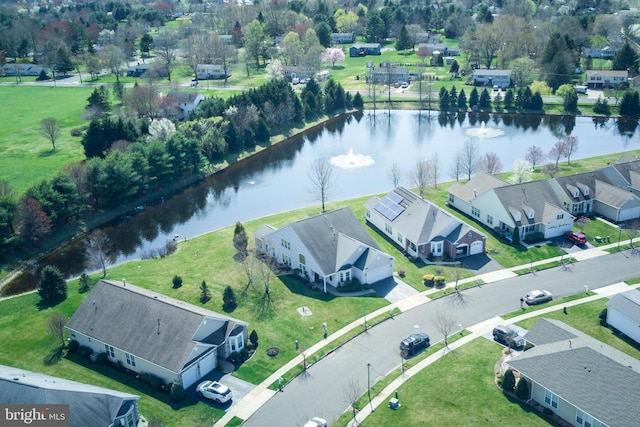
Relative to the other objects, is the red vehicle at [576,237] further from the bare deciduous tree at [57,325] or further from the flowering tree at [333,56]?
the flowering tree at [333,56]

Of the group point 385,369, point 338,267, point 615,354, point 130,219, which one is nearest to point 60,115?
point 130,219

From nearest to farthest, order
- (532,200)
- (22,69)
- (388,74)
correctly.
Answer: (532,200)
(388,74)
(22,69)

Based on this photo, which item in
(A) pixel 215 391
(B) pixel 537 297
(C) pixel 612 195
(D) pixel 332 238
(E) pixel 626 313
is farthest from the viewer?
(C) pixel 612 195

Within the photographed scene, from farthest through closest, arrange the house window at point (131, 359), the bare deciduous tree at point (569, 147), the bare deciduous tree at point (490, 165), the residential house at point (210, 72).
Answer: the residential house at point (210, 72) < the bare deciduous tree at point (569, 147) < the bare deciduous tree at point (490, 165) < the house window at point (131, 359)

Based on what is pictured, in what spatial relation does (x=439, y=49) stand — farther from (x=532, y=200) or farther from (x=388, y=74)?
(x=532, y=200)

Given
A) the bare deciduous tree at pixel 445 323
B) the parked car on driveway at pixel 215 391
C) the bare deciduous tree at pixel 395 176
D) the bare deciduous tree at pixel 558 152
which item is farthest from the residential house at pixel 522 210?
the parked car on driveway at pixel 215 391

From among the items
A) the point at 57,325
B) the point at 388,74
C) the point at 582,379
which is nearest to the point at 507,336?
the point at 582,379
